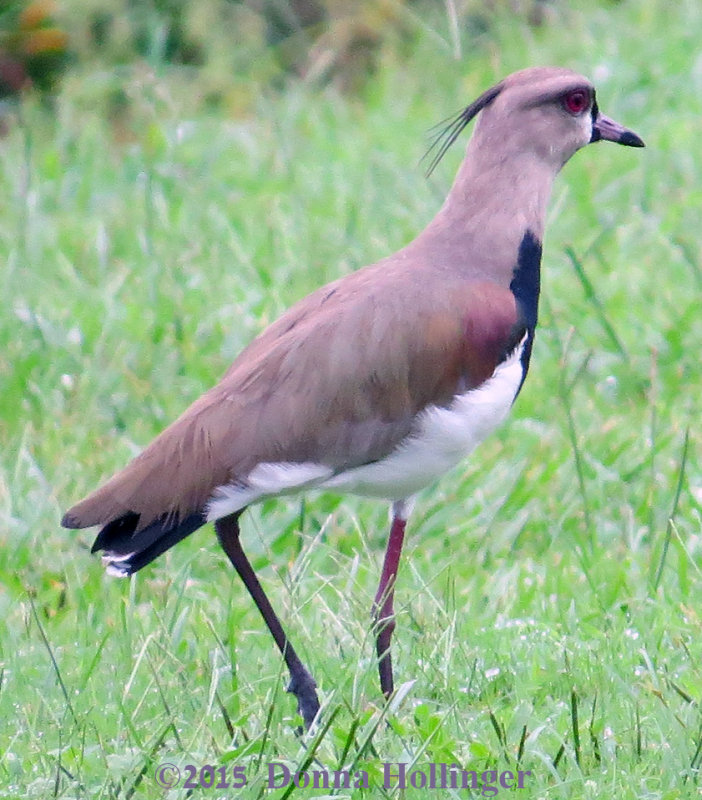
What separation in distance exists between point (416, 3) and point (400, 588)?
6320mm

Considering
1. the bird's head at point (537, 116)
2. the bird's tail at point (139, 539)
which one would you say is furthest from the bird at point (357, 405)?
the bird's head at point (537, 116)

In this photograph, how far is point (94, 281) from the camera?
6.22 metres

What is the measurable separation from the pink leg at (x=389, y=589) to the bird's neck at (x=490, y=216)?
2.05ft

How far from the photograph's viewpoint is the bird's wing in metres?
3.35

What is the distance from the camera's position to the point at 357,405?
3432mm

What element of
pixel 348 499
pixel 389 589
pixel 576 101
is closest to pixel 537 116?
pixel 576 101

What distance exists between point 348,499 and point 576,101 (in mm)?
1462

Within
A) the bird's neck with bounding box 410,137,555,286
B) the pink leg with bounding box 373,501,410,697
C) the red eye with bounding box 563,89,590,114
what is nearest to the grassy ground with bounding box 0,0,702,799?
the pink leg with bounding box 373,501,410,697

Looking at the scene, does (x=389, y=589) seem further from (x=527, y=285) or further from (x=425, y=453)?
(x=527, y=285)

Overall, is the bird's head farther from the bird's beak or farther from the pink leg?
the pink leg

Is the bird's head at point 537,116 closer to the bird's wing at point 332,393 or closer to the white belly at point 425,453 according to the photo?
the bird's wing at point 332,393

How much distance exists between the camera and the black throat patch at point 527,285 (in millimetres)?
3621

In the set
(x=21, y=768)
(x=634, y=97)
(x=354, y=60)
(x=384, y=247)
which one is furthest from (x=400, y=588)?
(x=354, y=60)


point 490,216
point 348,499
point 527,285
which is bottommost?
point 348,499
